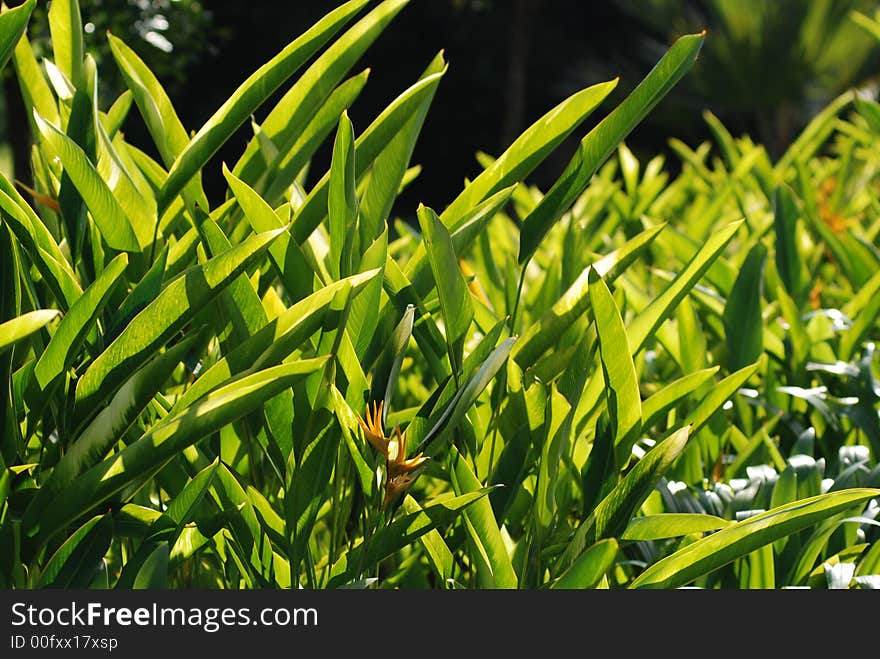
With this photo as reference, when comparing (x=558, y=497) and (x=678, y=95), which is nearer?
(x=558, y=497)

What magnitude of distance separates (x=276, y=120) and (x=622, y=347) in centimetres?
46

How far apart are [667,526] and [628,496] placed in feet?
0.29

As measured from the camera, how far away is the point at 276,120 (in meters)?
1.09

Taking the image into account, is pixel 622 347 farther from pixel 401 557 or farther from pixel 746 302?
pixel 746 302

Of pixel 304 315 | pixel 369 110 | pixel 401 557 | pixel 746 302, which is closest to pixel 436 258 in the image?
pixel 304 315

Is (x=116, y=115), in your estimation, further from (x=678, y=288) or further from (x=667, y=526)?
(x=667, y=526)

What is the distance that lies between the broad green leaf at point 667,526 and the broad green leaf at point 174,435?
395 millimetres

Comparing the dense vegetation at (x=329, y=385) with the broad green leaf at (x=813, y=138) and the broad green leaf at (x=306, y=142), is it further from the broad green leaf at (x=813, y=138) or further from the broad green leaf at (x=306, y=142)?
the broad green leaf at (x=813, y=138)

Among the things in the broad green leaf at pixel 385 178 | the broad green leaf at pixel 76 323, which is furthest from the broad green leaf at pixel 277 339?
the broad green leaf at pixel 385 178

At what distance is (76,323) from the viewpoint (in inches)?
32.9

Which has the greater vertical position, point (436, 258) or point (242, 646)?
point (436, 258)

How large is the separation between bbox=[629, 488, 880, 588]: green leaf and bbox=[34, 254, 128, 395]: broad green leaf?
0.55 m

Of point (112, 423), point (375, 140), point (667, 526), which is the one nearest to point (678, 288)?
point (667, 526)

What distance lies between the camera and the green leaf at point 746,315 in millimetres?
1393
